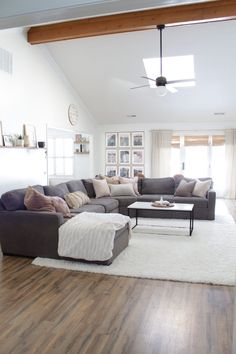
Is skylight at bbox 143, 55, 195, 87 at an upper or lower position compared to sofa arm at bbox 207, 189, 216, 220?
upper

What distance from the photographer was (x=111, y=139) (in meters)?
10.3

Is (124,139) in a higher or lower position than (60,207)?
higher

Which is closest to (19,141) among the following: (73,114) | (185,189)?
(73,114)

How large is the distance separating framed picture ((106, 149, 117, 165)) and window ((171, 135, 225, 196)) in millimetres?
1837

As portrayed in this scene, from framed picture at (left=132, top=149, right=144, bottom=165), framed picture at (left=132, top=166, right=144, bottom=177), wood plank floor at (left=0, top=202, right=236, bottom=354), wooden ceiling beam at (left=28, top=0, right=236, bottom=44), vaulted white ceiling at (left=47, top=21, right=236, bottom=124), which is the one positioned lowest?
wood plank floor at (left=0, top=202, right=236, bottom=354)

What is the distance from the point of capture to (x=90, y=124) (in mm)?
9461

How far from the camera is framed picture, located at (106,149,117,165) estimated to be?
33.8ft

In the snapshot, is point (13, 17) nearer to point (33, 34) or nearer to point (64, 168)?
point (33, 34)

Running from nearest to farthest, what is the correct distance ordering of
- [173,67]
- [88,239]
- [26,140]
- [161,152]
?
[88,239] → [26,140] → [173,67] → [161,152]

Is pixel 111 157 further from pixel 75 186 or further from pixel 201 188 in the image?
pixel 201 188

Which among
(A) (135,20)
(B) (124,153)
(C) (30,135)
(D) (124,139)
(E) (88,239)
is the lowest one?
(E) (88,239)

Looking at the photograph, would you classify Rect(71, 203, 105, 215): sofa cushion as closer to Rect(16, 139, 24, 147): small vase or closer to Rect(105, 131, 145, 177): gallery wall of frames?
Rect(16, 139, 24, 147): small vase

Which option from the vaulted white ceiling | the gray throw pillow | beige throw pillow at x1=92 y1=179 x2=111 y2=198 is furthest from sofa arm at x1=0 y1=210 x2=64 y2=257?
the vaulted white ceiling

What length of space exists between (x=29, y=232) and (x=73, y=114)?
4.57 metres
